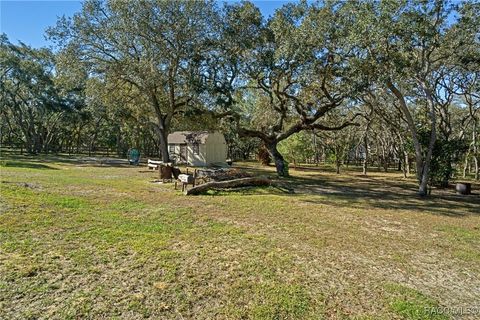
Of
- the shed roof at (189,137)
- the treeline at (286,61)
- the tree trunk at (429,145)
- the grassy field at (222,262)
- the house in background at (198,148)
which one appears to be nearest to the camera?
the grassy field at (222,262)

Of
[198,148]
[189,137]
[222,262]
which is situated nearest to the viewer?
[222,262]

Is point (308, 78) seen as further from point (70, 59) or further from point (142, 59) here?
point (70, 59)

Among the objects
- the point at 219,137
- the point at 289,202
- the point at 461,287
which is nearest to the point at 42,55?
the point at 219,137

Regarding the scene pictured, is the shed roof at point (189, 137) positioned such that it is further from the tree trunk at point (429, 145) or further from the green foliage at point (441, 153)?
the tree trunk at point (429, 145)

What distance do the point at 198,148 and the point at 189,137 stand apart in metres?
1.75

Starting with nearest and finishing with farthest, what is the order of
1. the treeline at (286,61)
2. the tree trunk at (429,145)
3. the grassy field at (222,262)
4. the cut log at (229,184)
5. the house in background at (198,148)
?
the grassy field at (222,262) → the cut log at (229,184) → the treeline at (286,61) → the tree trunk at (429,145) → the house in background at (198,148)

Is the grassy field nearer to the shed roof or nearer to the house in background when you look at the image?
the house in background

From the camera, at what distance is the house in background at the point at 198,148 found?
2995 centimetres

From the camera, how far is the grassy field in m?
3.22

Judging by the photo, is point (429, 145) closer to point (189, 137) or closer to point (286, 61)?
point (286, 61)

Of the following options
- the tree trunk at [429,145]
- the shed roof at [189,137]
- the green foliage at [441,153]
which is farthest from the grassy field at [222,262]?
the shed roof at [189,137]

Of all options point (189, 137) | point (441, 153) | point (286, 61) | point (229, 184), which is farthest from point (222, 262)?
point (189, 137)

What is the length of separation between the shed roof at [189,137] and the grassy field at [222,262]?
863 inches

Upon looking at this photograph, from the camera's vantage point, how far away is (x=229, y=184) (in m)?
11.8
